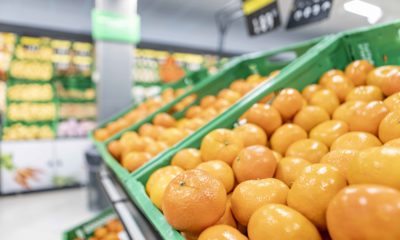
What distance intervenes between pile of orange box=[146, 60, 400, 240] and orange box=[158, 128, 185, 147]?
371mm

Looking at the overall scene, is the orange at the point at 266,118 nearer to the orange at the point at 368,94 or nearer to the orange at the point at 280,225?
the orange at the point at 368,94

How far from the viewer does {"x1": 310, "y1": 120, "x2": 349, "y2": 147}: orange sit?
1.22 metres

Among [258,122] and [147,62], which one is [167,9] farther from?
[258,122]

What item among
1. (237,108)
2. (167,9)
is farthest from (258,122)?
(167,9)

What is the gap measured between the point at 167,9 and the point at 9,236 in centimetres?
587

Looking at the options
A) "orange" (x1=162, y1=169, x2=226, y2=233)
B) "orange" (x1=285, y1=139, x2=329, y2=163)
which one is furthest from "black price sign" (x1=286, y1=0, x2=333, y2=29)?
"orange" (x1=162, y1=169, x2=226, y2=233)

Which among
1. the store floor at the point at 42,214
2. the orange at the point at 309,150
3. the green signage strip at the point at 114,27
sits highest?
the green signage strip at the point at 114,27

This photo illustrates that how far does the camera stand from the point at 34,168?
5406 mm

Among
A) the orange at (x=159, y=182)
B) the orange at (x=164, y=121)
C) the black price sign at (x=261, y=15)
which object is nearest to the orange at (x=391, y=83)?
the orange at (x=159, y=182)

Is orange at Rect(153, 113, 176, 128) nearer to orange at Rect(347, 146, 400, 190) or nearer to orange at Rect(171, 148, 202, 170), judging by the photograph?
orange at Rect(171, 148, 202, 170)

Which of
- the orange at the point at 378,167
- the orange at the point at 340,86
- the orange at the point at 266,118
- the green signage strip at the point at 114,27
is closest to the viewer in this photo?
the orange at the point at 378,167

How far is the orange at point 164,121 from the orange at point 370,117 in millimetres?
1331

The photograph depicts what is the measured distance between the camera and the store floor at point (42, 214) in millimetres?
3893

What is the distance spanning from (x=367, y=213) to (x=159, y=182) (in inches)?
30.3
